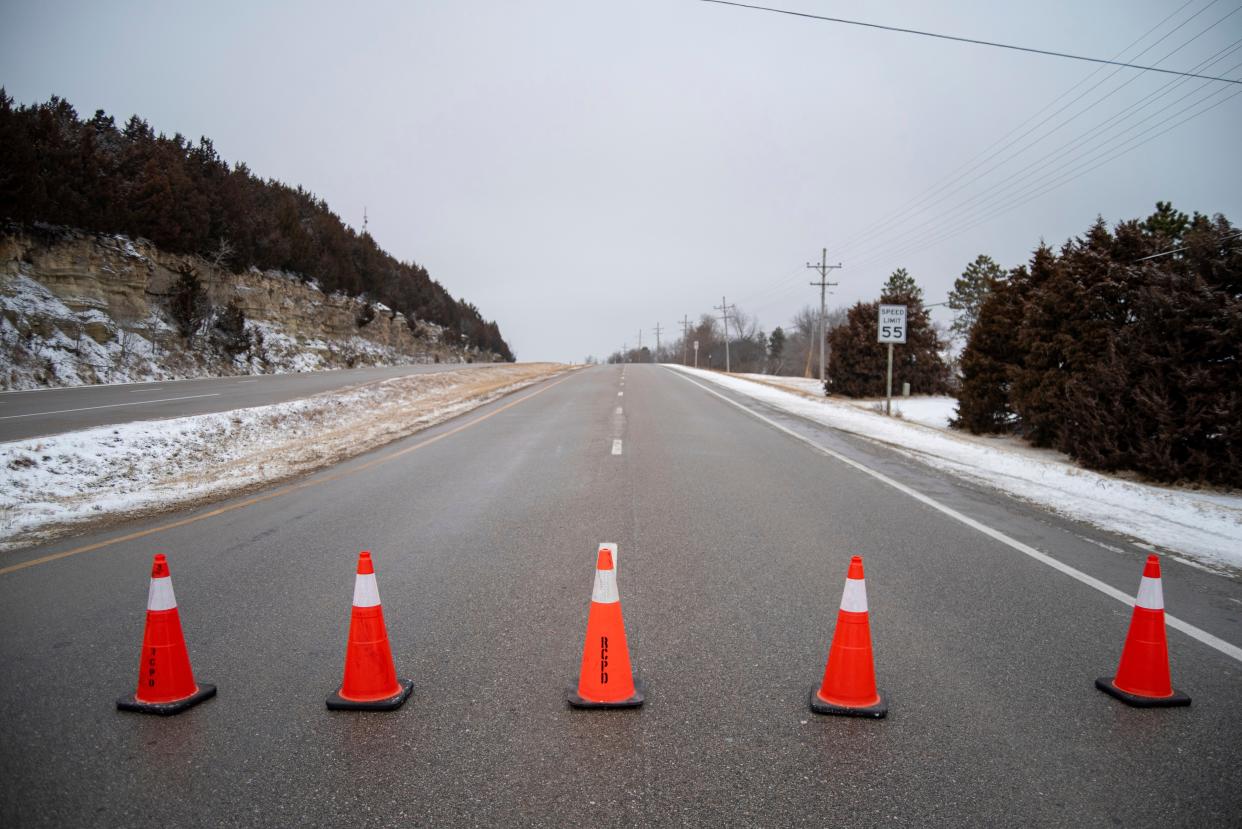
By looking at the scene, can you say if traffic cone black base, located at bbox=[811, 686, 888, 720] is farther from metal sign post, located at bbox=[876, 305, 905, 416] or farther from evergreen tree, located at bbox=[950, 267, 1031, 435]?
metal sign post, located at bbox=[876, 305, 905, 416]

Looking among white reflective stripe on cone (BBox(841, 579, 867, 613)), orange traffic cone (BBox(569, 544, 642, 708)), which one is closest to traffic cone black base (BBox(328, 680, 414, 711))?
orange traffic cone (BBox(569, 544, 642, 708))

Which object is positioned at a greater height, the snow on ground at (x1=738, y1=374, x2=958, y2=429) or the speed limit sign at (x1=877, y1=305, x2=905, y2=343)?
the speed limit sign at (x1=877, y1=305, x2=905, y2=343)

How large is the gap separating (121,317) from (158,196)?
7202 mm

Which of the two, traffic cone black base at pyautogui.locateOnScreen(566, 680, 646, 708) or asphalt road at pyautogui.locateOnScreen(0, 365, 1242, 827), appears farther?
traffic cone black base at pyautogui.locateOnScreen(566, 680, 646, 708)

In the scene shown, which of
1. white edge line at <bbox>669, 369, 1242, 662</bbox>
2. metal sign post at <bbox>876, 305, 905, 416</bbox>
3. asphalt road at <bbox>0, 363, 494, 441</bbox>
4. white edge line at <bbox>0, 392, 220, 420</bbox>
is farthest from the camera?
metal sign post at <bbox>876, 305, 905, 416</bbox>

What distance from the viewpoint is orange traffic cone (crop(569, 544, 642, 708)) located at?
3152 millimetres

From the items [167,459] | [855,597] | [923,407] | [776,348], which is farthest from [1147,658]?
[776,348]

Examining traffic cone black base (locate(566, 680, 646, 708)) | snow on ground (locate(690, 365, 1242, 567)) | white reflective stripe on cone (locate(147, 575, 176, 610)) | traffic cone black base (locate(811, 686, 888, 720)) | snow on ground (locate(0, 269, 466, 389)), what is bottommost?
traffic cone black base (locate(566, 680, 646, 708))

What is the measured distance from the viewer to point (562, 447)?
11445mm

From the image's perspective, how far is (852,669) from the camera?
3.13 m

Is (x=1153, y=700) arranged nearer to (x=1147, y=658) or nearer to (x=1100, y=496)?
(x=1147, y=658)

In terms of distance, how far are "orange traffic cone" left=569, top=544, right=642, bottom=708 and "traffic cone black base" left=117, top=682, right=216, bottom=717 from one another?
1830 millimetres

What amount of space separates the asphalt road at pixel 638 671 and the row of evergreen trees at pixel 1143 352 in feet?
13.3

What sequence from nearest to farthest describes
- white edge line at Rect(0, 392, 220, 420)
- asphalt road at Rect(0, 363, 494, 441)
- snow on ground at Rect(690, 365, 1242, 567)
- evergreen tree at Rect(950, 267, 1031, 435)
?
snow on ground at Rect(690, 365, 1242, 567)
asphalt road at Rect(0, 363, 494, 441)
white edge line at Rect(0, 392, 220, 420)
evergreen tree at Rect(950, 267, 1031, 435)
